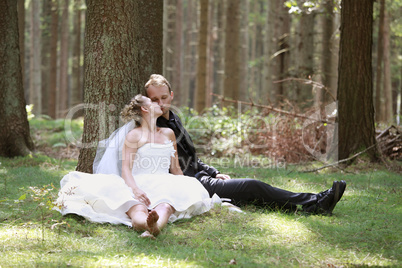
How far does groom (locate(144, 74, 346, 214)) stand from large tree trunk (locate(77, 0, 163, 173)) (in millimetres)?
468

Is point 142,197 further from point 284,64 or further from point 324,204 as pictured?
point 284,64

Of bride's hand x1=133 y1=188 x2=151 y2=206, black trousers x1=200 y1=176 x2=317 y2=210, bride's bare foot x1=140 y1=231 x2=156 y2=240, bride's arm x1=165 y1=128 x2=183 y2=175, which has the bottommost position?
bride's bare foot x1=140 y1=231 x2=156 y2=240

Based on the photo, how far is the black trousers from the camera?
4.74m

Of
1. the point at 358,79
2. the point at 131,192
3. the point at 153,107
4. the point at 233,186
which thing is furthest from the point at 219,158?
the point at 131,192

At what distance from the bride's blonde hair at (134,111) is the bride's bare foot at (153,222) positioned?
1.46 meters

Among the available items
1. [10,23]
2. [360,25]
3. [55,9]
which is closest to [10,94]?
[10,23]

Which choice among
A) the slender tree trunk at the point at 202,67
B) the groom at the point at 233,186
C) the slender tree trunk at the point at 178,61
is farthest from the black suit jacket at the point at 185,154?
the slender tree trunk at the point at 178,61

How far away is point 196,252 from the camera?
3490 mm

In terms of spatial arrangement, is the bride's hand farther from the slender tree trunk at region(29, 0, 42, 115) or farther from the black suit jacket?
the slender tree trunk at region(29, 0, 42, 115)

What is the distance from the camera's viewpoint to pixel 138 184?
4496 mm

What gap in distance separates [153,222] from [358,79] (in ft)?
18.3

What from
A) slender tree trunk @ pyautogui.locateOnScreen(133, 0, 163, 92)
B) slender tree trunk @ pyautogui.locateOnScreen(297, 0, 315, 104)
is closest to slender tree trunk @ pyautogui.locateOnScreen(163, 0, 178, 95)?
slender tree trunk @ pyautogui.locateOnScreen(297, 0, 315, 104)

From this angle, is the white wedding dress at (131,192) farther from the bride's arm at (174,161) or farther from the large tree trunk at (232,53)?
the large tree trunk at (232,53)

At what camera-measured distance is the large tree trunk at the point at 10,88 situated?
798 cm
